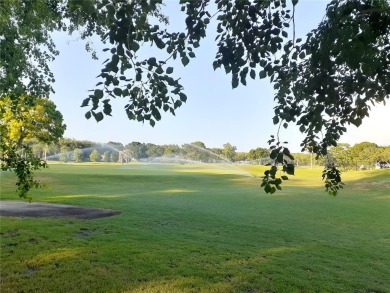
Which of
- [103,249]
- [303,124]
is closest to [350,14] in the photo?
[303,124]

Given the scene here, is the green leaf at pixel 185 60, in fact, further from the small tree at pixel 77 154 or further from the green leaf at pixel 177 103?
the small tree at pixel 77 154

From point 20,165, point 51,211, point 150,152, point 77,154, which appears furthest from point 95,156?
point 20,165

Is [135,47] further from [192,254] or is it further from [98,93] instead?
[192,254]

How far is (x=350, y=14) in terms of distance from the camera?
306 centimetres

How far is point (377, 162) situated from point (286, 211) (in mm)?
65265

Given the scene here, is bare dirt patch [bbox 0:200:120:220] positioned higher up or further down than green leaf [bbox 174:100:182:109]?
further down

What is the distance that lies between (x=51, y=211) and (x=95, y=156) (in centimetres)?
8827

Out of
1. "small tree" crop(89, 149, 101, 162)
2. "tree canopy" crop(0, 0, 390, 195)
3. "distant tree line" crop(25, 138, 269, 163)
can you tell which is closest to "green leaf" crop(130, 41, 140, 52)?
"tree canopy" crop(0, 0, 390, 195)

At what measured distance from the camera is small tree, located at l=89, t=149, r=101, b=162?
100000 millimetres

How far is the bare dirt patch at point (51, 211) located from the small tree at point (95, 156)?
276 feet

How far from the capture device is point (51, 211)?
15742 millimetres

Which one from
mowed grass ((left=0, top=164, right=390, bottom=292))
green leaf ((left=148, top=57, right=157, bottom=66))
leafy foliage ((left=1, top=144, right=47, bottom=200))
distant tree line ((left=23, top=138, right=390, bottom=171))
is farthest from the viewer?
distant tree line ((left=23, top=138, right=390, bottom=171))

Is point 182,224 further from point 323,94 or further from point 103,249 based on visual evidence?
point 323,94

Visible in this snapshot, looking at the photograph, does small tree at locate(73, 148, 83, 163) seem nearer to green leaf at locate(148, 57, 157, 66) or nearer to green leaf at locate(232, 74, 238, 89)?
green leaf at locate(232, 74, 238, 89)
